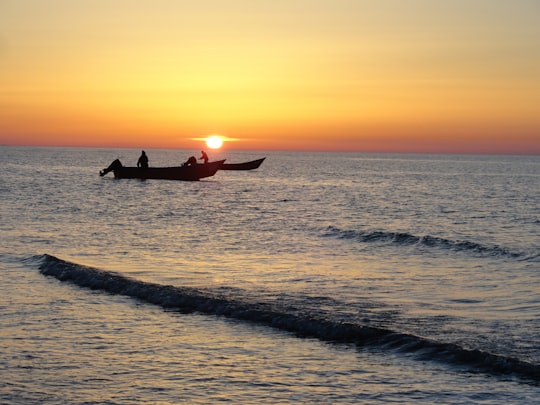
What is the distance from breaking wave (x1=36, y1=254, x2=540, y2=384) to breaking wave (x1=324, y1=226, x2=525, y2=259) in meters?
12.1

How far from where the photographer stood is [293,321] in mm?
12648

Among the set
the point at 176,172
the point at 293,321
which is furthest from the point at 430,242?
the point at 176,172

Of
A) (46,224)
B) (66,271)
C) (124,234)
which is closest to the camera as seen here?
(66,271)

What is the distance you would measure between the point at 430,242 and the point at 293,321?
14.9 meters

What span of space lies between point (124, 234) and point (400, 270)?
12.3m

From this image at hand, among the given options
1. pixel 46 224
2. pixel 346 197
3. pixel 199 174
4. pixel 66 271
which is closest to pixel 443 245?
pixel 66 271

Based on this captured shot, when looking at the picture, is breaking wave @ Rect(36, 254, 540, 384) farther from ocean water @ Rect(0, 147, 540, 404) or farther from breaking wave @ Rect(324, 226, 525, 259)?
breaking wave @ Rect(324, 226, 525, 259)

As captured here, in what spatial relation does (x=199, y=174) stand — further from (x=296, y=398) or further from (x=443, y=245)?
(x=296, y=398)

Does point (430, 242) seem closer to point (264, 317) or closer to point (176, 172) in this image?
point (264, 317)

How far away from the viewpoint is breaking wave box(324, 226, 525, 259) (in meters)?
24.0

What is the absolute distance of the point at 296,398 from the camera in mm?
8734

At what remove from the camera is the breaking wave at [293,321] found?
1009 centimetres

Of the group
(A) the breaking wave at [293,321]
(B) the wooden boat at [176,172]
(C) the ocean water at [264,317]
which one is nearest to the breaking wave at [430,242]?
(C) the ocean water at [264,317]

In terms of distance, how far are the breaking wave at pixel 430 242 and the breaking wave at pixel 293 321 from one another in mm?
12116
